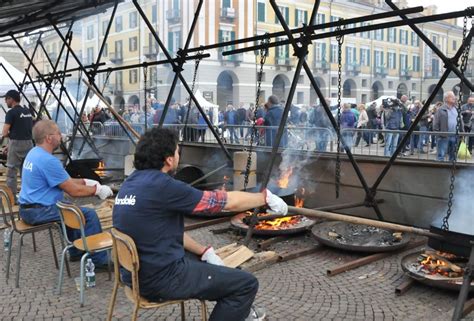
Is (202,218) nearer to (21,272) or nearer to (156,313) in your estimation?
(21,272)

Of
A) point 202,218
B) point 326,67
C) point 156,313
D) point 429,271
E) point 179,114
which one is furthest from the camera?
point 326,67

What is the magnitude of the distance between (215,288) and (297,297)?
1836 mm

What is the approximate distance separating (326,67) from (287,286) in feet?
156

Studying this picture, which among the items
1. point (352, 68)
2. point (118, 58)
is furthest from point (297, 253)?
point (352, 68)

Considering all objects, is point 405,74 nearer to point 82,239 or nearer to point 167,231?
point 82,239

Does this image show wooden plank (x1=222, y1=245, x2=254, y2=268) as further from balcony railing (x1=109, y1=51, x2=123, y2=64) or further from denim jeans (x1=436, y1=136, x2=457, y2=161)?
balcony railing (x1=109, y1=51, x2=123, y2=64)

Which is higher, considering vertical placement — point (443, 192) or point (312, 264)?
point (443, 192)

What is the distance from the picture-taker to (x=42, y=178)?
557 cm

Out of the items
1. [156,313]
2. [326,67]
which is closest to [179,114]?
[156,313]

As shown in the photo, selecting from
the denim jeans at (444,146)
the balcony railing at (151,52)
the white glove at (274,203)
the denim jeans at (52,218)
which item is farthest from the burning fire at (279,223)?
the balcony railing at (151,52)

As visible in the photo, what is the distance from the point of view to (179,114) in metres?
18.1

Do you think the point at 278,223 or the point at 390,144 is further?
the point at 390,144

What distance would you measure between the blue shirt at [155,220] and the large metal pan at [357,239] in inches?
133

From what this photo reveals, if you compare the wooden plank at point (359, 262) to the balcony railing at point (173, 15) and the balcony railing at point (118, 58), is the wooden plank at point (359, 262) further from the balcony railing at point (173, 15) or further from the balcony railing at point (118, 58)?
the balcony railing at point (118, 58)
